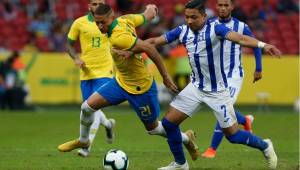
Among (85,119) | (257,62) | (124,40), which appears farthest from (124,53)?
(257,62)

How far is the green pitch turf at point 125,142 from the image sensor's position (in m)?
11.6

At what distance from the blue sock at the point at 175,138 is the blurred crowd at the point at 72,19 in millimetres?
16227

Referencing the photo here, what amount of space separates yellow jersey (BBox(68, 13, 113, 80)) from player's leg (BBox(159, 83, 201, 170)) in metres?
2.96

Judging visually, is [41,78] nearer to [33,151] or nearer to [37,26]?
[37,26]

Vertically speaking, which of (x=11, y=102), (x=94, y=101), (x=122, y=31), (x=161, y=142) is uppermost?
(x=122, y=31)

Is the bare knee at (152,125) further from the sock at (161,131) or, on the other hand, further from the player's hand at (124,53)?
the player's hand at (124,53)

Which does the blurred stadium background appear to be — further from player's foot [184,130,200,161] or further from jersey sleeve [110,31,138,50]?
jersey sleeve [110,31,138,50]

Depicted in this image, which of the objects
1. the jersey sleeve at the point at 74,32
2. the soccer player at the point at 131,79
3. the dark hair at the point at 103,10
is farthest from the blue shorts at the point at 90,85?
the dark hair at the point at 103,10

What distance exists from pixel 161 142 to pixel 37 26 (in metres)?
13.6

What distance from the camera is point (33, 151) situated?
44.9 feet

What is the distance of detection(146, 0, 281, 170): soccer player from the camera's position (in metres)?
10.6

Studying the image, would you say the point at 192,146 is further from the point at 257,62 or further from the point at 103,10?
the point at 103,10

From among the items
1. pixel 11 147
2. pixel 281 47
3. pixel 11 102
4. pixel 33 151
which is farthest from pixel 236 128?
pixel 281 47

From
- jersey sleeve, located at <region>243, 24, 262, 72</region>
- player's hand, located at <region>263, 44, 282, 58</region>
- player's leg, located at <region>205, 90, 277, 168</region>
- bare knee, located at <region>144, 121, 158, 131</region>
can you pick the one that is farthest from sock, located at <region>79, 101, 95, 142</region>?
player's hand, located at <region>263, 44, 282, 58</region>
